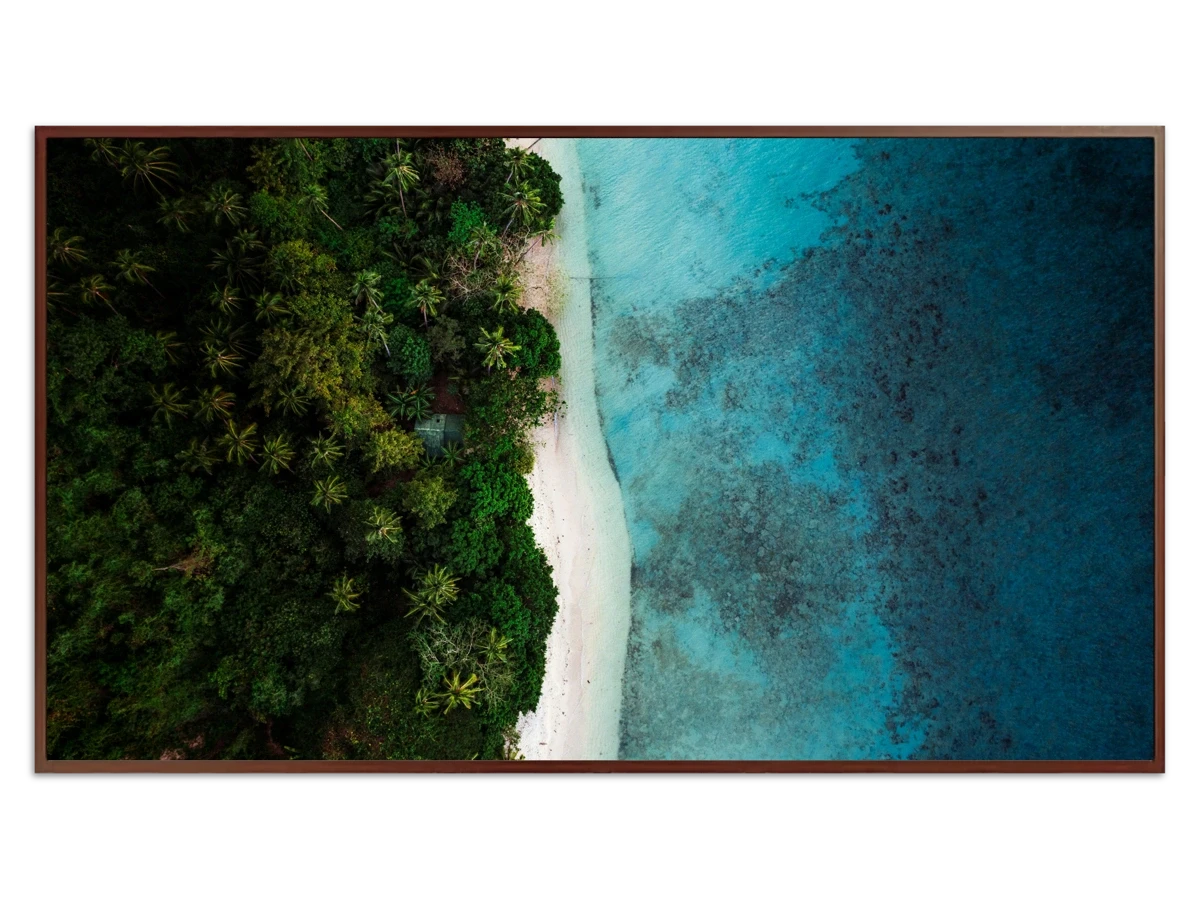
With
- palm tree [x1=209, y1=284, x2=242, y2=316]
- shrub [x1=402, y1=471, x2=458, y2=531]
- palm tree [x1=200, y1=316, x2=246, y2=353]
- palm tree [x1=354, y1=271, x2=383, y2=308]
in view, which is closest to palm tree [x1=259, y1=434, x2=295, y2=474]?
palm tree [x1=200, y1=316, x2=246, y2=353]

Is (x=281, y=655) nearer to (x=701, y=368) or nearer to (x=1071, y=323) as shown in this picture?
(x=701, y=368)

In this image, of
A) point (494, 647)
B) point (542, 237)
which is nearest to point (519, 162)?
point (542, 237)

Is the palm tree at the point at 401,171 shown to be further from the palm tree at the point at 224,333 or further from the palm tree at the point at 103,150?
the palm tree at the point at 103,150

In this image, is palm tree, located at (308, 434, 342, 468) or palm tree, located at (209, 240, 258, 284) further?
palm tree, located at (308, 434, 342, 468)

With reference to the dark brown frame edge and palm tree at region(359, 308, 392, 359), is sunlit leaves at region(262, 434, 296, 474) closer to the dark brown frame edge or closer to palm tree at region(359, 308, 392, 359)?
palm tree at region(359, 308, 392, 359)

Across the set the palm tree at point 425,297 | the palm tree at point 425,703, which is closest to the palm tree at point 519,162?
the palm tree at point 425,297

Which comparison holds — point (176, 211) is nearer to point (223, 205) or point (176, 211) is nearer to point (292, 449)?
point (223, 205)

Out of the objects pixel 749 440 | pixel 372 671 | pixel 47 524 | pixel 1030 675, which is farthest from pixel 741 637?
pixel 47 524
